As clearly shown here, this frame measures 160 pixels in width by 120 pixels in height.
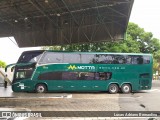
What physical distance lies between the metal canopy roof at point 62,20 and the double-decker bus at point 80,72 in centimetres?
197

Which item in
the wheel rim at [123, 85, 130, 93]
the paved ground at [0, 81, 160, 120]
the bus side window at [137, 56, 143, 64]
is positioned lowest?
the paved ground at [0, 81, 160, 120]

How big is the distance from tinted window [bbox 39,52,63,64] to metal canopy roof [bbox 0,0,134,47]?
2635 millimetres

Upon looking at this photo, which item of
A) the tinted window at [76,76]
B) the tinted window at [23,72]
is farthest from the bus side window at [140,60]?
the tinted window at [23,72]

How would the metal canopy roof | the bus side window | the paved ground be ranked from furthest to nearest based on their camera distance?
the bus side window
the metal canopy roof
the paved ground

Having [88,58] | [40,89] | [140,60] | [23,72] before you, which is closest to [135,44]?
[140,60]

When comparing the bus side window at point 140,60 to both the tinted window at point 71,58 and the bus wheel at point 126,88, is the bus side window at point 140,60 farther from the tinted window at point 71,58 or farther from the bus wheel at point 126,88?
the tinted window at point 71,58

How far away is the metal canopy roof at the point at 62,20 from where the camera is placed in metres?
20.4

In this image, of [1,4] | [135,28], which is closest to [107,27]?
[1,4]

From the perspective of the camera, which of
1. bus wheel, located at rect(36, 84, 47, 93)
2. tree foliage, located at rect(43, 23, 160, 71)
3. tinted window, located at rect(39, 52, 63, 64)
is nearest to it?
tinted window, located at rect(39, 52, 63, 64)

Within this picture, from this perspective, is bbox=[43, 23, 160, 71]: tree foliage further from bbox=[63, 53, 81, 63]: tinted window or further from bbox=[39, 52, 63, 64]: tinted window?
bbox=[39, 52, 63, 64]: tinted window

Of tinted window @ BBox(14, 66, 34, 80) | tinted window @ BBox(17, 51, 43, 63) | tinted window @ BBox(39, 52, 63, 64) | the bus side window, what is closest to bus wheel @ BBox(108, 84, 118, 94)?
the bus side window

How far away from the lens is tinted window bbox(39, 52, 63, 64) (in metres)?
21.5

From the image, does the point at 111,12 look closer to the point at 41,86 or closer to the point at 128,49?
the point at 41,86

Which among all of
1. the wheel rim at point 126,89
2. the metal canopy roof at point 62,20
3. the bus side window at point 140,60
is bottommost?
the wheel rim at point 126,89
